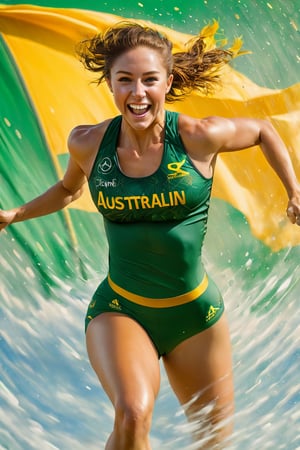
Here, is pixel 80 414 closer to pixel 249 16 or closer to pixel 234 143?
pixel 234 143

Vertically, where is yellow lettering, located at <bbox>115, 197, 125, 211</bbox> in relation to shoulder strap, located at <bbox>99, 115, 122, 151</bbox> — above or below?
below

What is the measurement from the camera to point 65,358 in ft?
17.1

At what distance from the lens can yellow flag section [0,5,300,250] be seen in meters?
5.43

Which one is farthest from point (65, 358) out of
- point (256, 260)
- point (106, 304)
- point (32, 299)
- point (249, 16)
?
point (249, 16)

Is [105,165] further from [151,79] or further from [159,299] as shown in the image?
[159,299]

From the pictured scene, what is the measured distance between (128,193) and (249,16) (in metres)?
2.13

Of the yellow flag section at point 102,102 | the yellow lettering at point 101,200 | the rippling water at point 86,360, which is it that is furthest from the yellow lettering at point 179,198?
the yellow flag section at point 102,102

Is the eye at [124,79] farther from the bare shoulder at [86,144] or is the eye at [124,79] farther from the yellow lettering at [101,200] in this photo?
the yellow lettering at [101,200]

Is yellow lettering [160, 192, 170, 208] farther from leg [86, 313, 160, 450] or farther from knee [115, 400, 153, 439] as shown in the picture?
knee [115, 400, 153, 439]

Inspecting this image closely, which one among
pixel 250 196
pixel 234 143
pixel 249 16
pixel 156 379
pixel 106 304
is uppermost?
pixel 249 16

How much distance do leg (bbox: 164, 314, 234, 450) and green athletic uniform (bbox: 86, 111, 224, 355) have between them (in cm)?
4

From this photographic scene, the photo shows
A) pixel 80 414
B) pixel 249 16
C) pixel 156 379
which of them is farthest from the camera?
pixel 249 16

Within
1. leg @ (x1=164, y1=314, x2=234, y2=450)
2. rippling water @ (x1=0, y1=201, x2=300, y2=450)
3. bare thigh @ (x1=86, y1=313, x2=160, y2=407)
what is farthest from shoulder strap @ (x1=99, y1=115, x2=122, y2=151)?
rippling water @ (x1=0, y1=201, x2=300, y2=450)

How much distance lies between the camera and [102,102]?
5.67m
